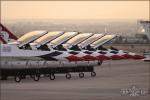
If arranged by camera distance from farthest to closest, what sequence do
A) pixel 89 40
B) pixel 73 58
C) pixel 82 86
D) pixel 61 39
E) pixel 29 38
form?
pixel 89 40 → pixel 61 39 → pixel 29 38 → pixel 73 58 → pixel 82 86

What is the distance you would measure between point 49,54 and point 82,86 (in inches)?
191

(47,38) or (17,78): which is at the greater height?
(47,38)

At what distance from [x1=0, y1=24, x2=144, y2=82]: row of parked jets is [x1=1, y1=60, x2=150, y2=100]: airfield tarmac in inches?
23.6

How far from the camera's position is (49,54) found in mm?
36906

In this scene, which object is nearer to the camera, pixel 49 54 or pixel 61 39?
pixel 49 54

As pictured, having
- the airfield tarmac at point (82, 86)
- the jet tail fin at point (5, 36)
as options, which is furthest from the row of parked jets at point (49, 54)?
the airfield tarmac at point (82, 86)

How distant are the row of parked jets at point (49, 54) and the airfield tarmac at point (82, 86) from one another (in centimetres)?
60

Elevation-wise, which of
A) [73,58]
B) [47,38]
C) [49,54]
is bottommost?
[73,58]

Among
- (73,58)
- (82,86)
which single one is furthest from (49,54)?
(82,86)

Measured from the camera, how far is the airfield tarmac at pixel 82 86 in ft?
91.7

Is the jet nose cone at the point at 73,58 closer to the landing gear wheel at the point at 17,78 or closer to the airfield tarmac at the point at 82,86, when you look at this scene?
the airfield tarmac at the point at 82,86

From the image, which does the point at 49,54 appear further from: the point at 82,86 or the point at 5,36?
the point at 82,86

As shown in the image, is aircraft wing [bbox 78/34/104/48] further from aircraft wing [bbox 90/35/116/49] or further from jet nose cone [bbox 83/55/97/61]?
jet nose cone [bbox 83/55/97/61]

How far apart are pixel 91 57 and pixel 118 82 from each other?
433 centimetres
